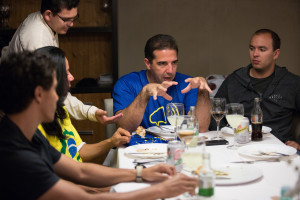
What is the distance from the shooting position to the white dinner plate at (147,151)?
5.80 ft

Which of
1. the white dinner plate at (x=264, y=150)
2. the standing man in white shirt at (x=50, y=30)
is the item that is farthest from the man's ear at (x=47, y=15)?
the white dinner plate at (x=264, y=150)

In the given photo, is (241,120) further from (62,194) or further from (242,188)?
(62,194)

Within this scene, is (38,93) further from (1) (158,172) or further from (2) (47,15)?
(2) (47,15)

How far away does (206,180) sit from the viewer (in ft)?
3.95

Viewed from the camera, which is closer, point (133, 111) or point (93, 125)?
point (133, 111)

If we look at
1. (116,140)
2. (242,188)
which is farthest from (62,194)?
(116,140)

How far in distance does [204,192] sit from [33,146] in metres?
0.57

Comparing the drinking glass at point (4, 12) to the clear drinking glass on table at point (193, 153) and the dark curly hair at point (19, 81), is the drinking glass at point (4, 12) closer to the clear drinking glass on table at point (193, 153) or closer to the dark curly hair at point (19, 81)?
the dark curly hair at point (19, 81)

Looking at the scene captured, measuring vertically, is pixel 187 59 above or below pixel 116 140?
above

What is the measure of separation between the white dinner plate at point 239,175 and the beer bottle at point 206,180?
0.17 m

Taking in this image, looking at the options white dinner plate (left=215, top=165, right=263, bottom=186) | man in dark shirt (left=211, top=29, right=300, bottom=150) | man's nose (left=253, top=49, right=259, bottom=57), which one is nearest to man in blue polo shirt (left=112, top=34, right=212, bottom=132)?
man in dark shirt (left=211, top=29, right=300, bottom=150)

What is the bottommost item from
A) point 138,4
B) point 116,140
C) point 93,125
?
point 93,125

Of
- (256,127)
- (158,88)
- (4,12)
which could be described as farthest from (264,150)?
(4,12)

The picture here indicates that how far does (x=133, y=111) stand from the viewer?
8.07 ft
